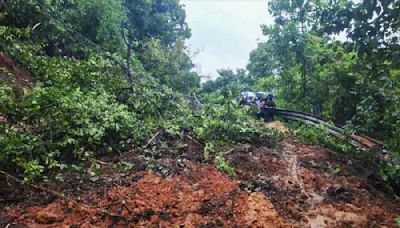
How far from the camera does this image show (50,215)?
130 inches

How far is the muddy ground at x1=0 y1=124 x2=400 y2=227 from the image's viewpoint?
3.40m

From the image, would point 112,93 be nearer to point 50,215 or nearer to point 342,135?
point 50,215

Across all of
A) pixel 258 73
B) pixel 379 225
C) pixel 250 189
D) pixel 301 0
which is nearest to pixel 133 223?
pixel 250 189

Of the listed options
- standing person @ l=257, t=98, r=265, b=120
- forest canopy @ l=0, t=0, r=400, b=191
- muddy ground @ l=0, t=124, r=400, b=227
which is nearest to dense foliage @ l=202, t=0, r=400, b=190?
forest canopy @ l=0, t=0, r=400, b=191

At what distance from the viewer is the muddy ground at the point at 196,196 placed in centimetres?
340

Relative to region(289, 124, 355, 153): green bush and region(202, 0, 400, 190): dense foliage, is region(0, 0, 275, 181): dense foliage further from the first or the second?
region(202, 0, 400, 190): dense foliage

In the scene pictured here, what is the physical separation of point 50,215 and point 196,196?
5.06 feet

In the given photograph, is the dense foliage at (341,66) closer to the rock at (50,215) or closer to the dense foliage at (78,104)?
the dense foliage at (78,104)

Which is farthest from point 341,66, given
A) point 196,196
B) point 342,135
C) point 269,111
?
point 196,196

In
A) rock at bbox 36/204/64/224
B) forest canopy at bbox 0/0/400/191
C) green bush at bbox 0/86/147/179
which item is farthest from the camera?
forest canopy at bbox 0/0/400/191

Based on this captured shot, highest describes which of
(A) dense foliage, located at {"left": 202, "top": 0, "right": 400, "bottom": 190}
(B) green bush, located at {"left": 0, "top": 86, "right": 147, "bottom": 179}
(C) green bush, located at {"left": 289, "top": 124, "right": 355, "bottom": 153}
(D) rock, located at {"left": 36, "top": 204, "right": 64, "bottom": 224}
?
(A) dense foliage, located at {"left": 202, "top": 0, "right": 400, "bottom": 190}

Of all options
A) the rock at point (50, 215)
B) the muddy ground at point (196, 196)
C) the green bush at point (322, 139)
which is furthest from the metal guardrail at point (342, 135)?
the rock at point (50, 215)

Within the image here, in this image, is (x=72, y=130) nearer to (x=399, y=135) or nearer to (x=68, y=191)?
(x=68, y=191)

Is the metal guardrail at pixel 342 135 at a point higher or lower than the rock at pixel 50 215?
higher
